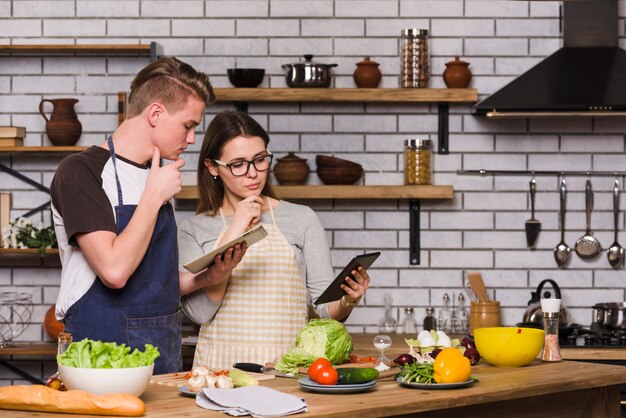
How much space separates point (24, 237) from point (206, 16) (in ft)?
5.07

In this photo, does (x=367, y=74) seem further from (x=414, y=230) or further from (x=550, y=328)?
(x=550, y=328)

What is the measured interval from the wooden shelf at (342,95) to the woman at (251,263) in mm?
1575

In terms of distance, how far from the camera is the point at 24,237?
527 centimetres

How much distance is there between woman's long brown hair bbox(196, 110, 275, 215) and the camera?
363cm

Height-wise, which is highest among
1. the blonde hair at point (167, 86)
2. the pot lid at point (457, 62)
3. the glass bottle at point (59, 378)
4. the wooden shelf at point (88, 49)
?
the wooden shelf at point (88, 49)

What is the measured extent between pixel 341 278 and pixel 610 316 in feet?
7.57

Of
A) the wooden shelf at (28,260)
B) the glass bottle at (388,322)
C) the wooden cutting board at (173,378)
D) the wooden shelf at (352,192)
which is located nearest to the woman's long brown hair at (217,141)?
the wooden cutting board at (173,378)

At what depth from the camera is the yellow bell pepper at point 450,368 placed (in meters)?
2.81

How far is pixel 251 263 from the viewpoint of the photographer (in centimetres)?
Result: 365

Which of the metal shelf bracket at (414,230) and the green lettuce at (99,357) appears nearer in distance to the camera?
the green lettuce at (99,357)

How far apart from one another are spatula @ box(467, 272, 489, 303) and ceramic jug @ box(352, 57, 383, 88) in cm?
115

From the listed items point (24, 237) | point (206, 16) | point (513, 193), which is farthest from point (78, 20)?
point (513, 193)

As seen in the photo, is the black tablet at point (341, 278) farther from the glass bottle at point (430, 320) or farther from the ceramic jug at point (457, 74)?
the ceramic jug at point (457, 74)

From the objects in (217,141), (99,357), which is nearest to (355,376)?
(99,357)
